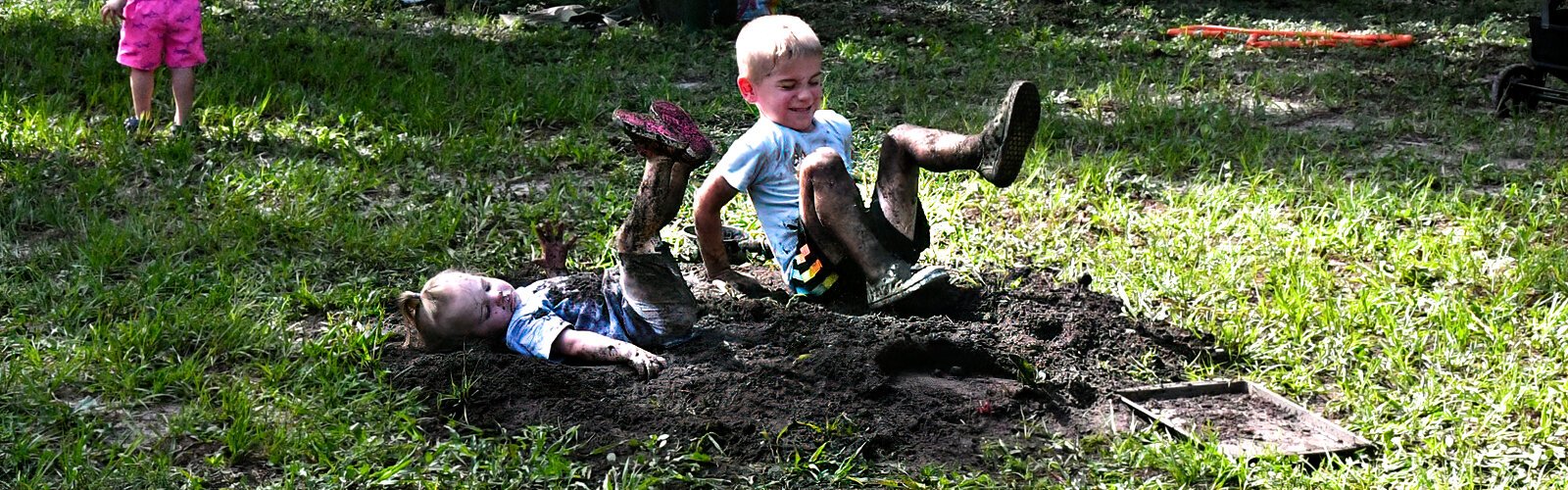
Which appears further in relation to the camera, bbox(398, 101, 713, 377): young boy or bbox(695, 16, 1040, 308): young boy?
bbox(695, 16, 1040, 308): young boy

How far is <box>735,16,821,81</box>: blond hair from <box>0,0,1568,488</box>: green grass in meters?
1.29

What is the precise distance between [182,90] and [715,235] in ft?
11.3

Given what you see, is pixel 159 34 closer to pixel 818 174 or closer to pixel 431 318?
pixel 431 318

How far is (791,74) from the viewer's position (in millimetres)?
4488

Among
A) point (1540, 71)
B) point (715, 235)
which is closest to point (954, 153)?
point (715, 235)

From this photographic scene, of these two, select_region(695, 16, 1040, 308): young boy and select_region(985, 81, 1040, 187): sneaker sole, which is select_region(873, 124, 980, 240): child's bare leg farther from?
select_region(985, 81, 1040, 187): sneaker sole

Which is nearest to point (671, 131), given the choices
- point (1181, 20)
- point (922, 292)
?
point (922, 292)

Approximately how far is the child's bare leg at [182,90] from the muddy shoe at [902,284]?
404cm

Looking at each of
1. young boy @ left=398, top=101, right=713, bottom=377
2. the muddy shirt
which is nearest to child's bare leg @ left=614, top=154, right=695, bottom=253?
young boy @ left=398, top=101, right=713, bottom=377

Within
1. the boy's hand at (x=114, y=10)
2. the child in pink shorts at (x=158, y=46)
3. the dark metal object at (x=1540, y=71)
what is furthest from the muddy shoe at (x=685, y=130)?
the dark metal object at (x=1540, y=71)

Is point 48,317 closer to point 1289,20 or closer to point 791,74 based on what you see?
point 791,74

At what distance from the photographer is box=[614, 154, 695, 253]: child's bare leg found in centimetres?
417

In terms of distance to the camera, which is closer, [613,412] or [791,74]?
[613,412]

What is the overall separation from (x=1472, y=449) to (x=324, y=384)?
10.1 feet
